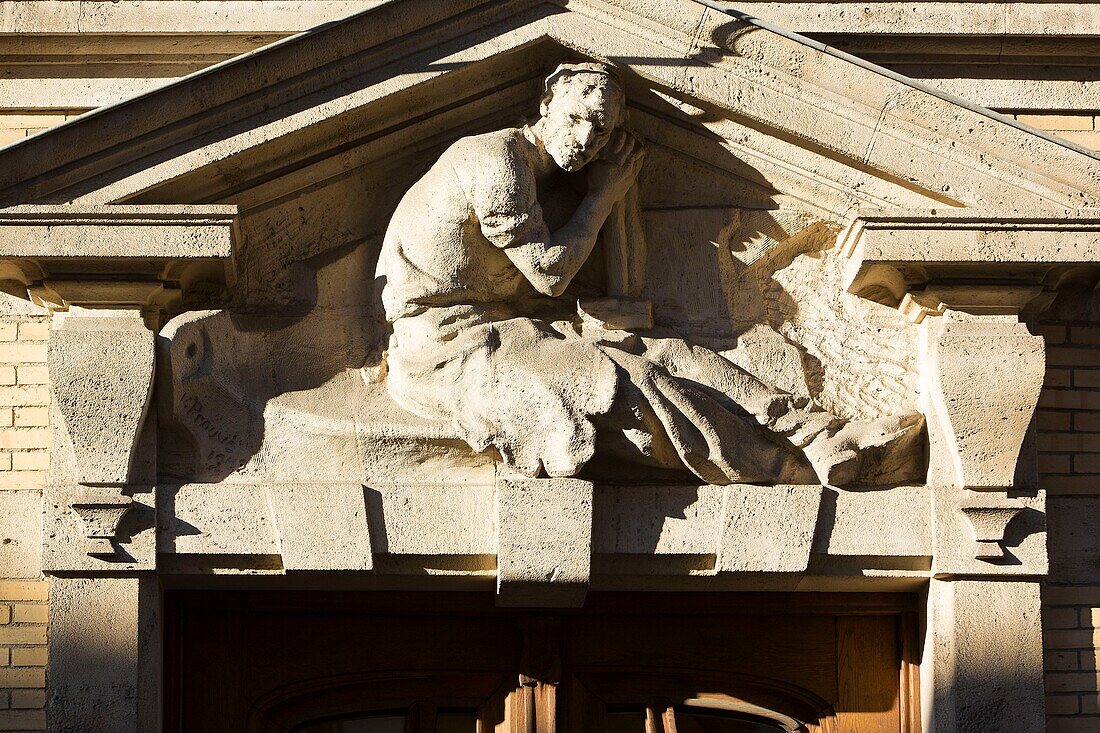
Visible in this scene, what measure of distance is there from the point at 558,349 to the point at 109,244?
154cm

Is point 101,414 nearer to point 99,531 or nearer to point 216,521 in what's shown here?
point 99,531

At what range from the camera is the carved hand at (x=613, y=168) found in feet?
20.6

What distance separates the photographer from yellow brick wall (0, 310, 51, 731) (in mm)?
6039

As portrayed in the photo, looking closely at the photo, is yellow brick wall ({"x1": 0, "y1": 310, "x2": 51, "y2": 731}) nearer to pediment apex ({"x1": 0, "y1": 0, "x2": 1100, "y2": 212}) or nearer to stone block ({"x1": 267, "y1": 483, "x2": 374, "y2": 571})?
pediment apex ({"x1": 0, "y1": 0, "x2": 1100, "y2": 212})

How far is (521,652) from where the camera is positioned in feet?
21.0

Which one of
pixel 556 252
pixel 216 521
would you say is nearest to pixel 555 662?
pixel 216 521

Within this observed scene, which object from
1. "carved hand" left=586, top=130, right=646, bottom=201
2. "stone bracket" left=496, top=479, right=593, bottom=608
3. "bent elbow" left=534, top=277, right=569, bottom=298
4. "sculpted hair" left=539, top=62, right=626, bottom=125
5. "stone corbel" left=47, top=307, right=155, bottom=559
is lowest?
"stone bracket" left=496, top=479, right=593, bottom=608

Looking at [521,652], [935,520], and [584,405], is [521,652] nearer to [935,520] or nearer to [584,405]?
[584,405]

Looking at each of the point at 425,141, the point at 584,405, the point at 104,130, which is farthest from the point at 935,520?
the point at 104,130

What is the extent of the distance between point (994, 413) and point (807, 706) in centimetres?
128

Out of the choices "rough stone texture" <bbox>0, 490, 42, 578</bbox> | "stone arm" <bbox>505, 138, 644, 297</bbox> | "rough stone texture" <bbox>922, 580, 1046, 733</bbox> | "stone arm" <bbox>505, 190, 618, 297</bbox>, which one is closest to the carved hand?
"stone arm" <bbox>505, 138, 644, 297</bbox>

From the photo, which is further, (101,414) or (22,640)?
(22,640)

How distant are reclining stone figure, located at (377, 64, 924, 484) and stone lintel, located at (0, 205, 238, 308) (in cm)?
70

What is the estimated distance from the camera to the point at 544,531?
5.91 metres
